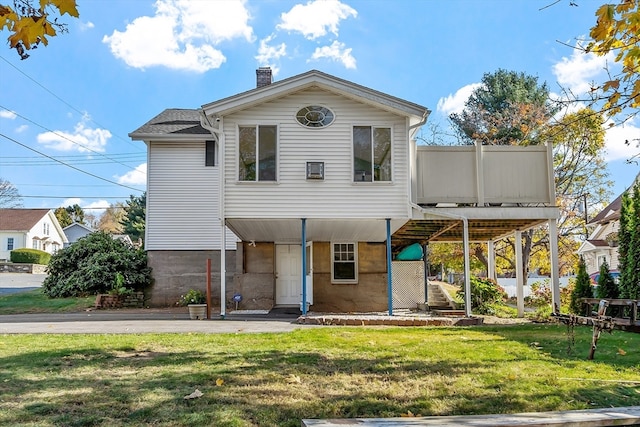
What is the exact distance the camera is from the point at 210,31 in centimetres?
1738

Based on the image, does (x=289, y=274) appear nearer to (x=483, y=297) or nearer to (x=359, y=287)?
(x=359, y=287)

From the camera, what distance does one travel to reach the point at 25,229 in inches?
1780

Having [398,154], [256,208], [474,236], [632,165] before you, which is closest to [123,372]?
[632,165]

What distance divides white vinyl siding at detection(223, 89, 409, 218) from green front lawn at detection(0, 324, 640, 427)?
5.03 m

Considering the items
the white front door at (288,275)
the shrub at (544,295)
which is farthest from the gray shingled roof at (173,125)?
the shrub at (544,295)

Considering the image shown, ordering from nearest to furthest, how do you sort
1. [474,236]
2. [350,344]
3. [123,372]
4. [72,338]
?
[123,372], [350,344], [72,338], [474,236]

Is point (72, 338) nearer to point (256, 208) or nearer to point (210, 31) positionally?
point (256, 208)

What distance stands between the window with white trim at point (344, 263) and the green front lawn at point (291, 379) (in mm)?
7879

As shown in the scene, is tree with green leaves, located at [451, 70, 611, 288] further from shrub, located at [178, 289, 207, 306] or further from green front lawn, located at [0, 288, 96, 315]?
green front lawn, located at [0, 288, 96, 315]

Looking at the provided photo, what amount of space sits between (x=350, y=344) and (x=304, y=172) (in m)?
6.05

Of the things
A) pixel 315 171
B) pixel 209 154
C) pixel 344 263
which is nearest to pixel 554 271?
pixel 344 263

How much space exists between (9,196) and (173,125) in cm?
4551

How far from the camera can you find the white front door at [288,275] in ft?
53.9

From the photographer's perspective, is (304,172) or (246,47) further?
(246,47)
